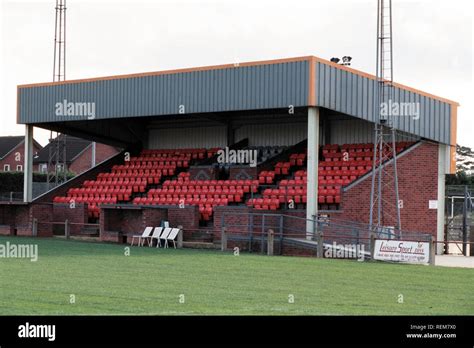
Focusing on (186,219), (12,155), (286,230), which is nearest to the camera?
(286,230)

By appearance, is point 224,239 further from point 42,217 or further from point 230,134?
point 230,134

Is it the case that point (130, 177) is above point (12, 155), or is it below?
below

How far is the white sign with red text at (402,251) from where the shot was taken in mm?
26766

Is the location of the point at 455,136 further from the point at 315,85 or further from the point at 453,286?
the point at 453,286

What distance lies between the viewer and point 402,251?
26953 millimetres

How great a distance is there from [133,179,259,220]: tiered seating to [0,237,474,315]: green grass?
8396 millimetres

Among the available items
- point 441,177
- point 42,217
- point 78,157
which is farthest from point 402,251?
point 78,157

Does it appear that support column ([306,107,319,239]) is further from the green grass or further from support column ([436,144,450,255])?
support column ([436,144,450,255])

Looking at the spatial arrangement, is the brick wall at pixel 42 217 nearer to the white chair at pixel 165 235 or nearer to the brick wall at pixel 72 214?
the brick wall at pixel 72 214

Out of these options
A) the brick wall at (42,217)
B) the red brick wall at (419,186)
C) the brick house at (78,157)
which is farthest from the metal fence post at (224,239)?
the brick house at (78,157)

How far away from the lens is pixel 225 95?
35812 millimetres

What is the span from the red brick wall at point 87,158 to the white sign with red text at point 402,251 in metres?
62.9

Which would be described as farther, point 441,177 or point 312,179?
point 441,177

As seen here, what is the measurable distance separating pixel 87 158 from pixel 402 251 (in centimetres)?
6762
